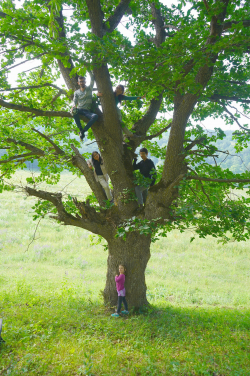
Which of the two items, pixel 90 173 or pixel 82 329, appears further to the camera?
Result: pixel 90 173

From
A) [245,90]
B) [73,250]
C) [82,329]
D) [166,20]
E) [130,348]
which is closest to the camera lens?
[130,348]

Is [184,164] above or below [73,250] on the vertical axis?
above

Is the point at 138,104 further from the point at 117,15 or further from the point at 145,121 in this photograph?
the point at 117,15

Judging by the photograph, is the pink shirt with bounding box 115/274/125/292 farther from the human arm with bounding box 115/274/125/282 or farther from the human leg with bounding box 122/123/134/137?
the human leg with bounding box 122/123/134/137

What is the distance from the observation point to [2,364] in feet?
14.9

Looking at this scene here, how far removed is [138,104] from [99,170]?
8.24 feet

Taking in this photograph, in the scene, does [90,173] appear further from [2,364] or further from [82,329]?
[2,364]

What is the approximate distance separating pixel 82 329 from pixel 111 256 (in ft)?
7.62

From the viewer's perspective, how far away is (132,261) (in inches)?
306

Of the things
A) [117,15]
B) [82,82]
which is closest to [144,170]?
[82,82]

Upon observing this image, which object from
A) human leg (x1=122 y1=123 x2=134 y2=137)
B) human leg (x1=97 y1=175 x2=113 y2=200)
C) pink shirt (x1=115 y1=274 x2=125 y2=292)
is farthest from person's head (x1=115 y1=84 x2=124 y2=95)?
pink shirt (x1=115 y1=274 x2=125 y2=292)

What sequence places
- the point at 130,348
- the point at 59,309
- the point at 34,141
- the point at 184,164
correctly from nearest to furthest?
the point at 130,348
the point at 184,164
the point at 59,309
the point at 34,141

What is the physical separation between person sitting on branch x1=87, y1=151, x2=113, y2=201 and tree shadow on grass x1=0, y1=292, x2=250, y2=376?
365cm

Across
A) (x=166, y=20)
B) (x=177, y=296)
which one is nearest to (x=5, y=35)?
(x=166, y=20)
